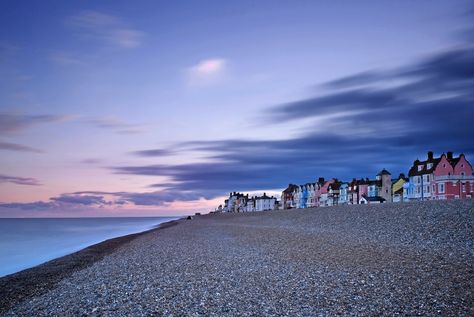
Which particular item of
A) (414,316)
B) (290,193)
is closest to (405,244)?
(414,316)

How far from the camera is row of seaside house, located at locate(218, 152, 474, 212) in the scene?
72812 millimetres

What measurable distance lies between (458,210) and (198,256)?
22.9 m

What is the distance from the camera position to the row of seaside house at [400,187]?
239 ft

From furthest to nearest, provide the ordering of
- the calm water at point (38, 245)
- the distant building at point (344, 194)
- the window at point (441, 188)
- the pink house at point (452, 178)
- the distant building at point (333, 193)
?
the distant building at point (333, 193), the distant building at point (344, 194), the window at point (441, 188), the pink house at point (452, 178), the calm water at point (38, 245)

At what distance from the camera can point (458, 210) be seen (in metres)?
34.0

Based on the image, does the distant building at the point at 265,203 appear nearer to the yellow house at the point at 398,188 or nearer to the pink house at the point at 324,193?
the pink house at the point at 324,193

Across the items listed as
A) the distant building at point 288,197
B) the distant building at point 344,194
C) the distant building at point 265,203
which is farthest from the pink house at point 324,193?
the distant building at point 265,203

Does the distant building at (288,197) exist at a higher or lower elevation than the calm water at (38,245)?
higher

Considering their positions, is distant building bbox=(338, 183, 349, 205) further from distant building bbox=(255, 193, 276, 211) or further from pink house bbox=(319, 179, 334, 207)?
distant building bbox=(255, 193, 276, 211)

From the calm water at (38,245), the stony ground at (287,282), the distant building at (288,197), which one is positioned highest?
the distant building at (288,197)

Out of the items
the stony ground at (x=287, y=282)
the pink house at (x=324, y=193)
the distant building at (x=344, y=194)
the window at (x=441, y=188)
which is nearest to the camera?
the stony ground at (x=287, y=282)

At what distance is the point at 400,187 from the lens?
4003 inches

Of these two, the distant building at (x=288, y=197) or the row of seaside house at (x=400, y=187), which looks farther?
the distant building at (x=288, y=197)

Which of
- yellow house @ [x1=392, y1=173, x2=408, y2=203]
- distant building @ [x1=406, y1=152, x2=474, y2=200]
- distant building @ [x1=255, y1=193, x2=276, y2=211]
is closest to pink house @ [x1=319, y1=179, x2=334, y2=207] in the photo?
yellow house @ [x1=392, y1=173, x2=408, y2=203]
